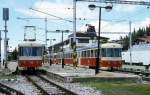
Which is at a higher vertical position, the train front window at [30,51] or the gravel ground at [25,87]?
the train front window at [30,51]

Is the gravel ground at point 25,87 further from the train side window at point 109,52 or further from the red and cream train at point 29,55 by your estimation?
the train side window at point 109,52

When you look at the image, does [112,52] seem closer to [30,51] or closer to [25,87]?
[30,51]

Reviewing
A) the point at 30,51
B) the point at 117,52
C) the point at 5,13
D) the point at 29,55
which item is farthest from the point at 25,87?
the point at 5,13

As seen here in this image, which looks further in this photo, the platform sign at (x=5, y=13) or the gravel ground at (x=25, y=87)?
the platform sign at (x=5, y=13)

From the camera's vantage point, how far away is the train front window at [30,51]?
44.5 metres

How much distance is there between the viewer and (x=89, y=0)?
49.0 metres

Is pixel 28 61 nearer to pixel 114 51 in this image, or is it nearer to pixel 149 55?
pixel 114 51

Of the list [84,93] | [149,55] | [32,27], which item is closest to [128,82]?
[84,93]

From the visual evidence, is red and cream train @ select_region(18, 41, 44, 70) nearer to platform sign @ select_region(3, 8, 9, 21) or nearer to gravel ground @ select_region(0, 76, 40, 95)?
platform sign @ select_region(3, 8, 9, 21)

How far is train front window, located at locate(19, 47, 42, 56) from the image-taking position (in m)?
44.5

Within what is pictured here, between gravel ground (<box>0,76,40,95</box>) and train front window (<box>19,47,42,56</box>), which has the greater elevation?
train front window (<box>19,47,42,56</box>)

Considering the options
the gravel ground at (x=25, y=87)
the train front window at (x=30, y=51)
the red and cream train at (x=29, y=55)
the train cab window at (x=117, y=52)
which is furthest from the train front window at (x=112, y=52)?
the gravel ground at (x=25, y=87)

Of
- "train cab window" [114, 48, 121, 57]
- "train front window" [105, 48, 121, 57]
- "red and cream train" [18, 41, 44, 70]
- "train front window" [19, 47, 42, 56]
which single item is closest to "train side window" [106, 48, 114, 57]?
"train front window" [105, 48, 121, 57]

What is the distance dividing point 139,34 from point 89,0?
128m
